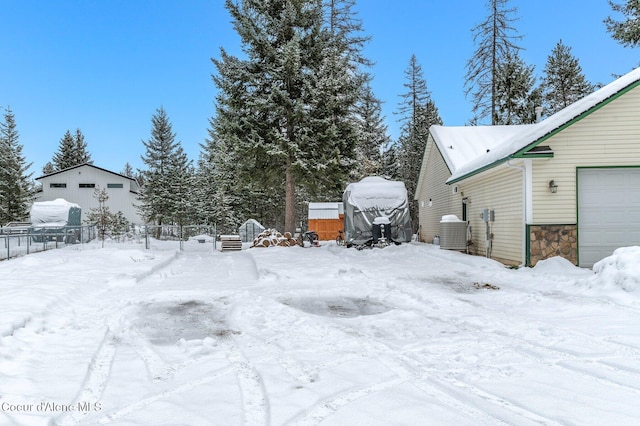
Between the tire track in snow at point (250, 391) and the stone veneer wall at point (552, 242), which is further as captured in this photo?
the stone veneer wall at point (552, 242)

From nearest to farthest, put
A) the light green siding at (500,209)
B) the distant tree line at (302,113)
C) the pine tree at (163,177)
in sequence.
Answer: the light green siding at (500,209) → the distant tree line at (302,113) → the pine tree at (163,177)

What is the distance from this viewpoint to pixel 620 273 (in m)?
6.77

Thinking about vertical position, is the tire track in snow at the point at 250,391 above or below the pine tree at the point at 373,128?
below

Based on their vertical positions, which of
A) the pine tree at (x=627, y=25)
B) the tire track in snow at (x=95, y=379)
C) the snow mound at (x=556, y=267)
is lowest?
the tire track in snow at (x=95, y=379)

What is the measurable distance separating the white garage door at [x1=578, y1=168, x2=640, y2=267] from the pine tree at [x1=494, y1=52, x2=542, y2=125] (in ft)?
60.3

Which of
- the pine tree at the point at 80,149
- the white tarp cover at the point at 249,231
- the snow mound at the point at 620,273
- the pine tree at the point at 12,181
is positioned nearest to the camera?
the snow mound at the point at 620,273

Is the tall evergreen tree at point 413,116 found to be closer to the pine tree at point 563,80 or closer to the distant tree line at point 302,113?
the distant tree line at point 302,113

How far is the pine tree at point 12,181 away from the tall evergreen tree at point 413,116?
32.2 metres

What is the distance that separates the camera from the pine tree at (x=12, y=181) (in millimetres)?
31641

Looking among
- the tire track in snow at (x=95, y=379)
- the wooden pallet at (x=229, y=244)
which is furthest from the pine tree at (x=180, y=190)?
the tire track in snow at (x=95, y=379)

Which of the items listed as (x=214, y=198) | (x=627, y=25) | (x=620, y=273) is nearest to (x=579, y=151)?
(x=620, y=273)

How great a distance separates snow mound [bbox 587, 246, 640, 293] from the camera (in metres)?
6.48

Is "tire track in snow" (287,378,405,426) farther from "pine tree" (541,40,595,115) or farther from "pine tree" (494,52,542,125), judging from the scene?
"pine tree" (541,40,595,115)

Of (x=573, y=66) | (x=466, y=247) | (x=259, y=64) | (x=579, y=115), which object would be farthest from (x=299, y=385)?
(x=573, y=66)
